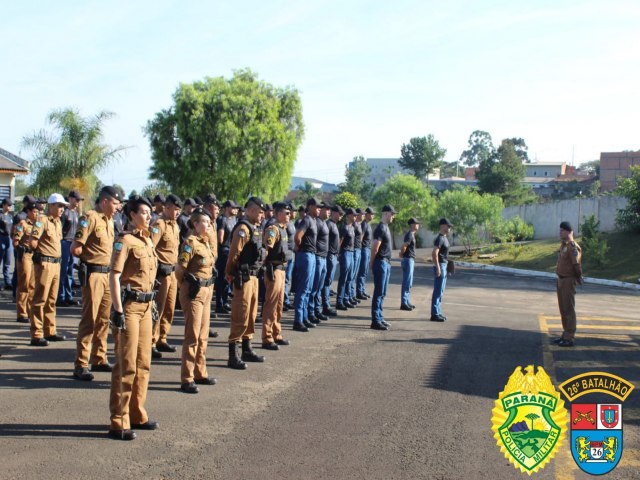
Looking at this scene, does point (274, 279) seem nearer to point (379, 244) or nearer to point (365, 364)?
point (365, 364)

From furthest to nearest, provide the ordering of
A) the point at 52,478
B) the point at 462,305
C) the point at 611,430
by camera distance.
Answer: the point at 462,305, the point at 611,430, the point at 52,478

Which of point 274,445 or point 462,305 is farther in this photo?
point 462,305

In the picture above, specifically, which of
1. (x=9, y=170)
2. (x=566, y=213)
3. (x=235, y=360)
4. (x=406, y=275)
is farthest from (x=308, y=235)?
(x=566, y=213)

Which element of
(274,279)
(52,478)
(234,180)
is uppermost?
(234,180)

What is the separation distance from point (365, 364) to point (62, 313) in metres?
6.56

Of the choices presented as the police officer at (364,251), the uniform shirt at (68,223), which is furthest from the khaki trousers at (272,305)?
the police officer at (364,251)

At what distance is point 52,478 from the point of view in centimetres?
468

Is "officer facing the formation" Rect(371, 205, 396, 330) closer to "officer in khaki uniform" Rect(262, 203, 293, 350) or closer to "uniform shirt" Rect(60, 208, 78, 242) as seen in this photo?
"officer in khaki uniform" Rect(262, 203, 293, 350)

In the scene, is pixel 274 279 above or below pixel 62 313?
above

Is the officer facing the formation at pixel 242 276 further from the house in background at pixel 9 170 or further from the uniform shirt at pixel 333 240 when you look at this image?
the house in background at pixel 9 170

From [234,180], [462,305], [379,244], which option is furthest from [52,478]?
[234,180]

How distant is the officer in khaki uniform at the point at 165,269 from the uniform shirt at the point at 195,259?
1.68 m

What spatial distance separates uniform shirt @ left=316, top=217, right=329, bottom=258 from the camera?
11663 mm

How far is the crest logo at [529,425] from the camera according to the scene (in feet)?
17.9
